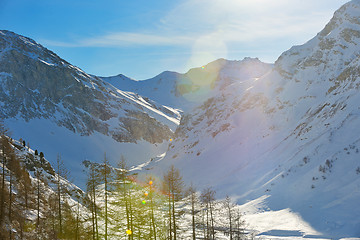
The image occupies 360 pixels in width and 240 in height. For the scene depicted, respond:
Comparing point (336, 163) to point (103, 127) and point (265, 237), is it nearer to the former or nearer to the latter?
point (265, 237)

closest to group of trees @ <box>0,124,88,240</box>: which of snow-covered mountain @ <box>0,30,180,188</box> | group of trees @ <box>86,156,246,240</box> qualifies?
group of trees @ <box>86,156,246,240</box>

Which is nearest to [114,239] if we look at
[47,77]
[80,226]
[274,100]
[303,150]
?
[80,226]

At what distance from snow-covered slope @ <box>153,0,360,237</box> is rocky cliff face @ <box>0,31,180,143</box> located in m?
51.1

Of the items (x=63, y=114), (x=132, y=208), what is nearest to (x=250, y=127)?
(x=132, y=208)

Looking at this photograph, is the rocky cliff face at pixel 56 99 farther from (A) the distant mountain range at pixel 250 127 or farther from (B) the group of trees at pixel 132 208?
(B) the group of trees at pixel 132 208

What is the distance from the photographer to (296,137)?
59.0 metres

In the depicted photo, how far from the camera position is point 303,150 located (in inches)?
1932

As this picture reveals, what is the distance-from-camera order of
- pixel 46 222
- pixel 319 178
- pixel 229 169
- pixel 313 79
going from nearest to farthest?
pixel 46 222 < pixel 319 178 < pixel 229 169 < pixel 313 79

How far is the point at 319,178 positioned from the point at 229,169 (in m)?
32.8

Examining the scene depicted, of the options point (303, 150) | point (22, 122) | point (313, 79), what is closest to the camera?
point (303, 150)

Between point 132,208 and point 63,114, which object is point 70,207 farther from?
point 63,114

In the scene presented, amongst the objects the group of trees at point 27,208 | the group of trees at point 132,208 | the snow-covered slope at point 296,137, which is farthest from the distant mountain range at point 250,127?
the group of trees at point 27,208

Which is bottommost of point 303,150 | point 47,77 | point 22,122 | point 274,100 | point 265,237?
point 265,237

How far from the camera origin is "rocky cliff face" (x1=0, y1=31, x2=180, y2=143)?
12644 centimetres
